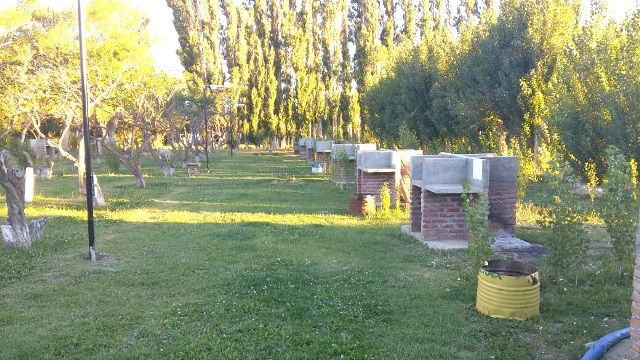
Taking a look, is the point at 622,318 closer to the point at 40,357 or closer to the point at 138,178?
the point at 40,357

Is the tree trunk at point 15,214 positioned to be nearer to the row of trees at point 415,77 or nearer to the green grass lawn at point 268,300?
the green grass lawn at point 268,300

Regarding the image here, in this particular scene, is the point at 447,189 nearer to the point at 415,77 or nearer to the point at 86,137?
the point at 86,137

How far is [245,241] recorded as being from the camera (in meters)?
10.5

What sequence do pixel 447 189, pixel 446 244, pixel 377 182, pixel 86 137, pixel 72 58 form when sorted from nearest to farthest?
1. pixel 86 137
2. pixel 447 189
3. pixel 446 244
4. pixel 377 182
5. pixel 72 58

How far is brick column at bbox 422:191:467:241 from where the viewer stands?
33.1ft

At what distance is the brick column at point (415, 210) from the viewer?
36.1ft

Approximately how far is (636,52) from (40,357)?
13.3 metres

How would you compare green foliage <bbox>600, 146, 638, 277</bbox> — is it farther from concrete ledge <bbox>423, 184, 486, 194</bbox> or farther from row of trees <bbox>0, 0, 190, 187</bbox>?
row of trees <bbox>0, 0, 190, 187</bbox>

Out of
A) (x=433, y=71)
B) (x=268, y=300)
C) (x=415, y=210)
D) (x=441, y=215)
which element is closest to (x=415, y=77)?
(x=433, y=71)

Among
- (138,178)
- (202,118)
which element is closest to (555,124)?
(138,178)

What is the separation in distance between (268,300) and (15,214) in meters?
6.19

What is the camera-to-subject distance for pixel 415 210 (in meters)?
11.0

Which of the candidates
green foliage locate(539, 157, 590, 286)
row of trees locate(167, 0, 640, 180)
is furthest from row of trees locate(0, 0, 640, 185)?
green foliage locate(539, 157, 590, 286)

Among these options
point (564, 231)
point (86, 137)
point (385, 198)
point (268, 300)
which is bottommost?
point (268, 300)
